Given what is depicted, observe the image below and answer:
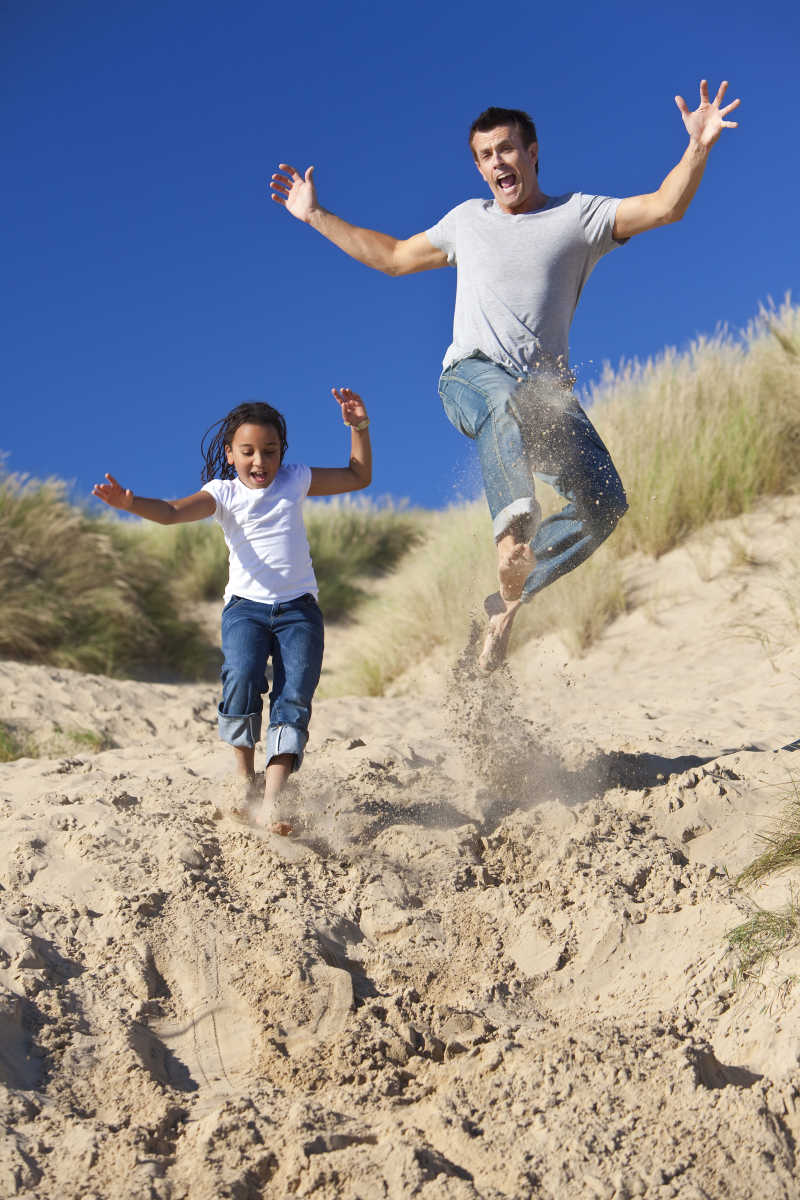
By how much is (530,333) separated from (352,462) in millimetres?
817

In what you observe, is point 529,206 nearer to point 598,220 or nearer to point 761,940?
point 598,220

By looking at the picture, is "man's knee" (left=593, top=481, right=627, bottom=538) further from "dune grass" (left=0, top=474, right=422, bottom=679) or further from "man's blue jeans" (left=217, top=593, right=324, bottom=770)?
"dune grass" (left=0, top=474, right=422, bottom=679)

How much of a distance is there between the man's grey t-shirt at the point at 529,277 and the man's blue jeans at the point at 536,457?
9 cm

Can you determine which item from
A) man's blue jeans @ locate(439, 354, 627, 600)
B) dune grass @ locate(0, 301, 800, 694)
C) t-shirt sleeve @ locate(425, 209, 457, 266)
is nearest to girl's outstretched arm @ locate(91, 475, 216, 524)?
man's blue jeans @ locate(439, 354, 627, 600)

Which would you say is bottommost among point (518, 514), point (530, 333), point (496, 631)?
point (496, 631)

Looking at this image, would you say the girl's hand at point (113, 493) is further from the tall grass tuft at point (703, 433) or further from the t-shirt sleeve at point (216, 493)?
the tall grass tuft at point (703, 433)

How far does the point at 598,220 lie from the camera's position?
156 inches

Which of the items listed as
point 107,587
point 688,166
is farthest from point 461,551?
point 688,166

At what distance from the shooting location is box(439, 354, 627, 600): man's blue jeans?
12.5 feet

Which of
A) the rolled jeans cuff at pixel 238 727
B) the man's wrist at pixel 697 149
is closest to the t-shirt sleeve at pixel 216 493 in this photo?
the rolled jeans cuff at pixel 238 727

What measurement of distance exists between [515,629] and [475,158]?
182 inches

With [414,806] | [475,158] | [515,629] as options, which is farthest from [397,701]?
[475,158]

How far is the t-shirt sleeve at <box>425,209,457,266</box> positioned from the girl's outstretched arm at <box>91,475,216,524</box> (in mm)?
1353

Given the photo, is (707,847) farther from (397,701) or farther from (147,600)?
(147,600)
